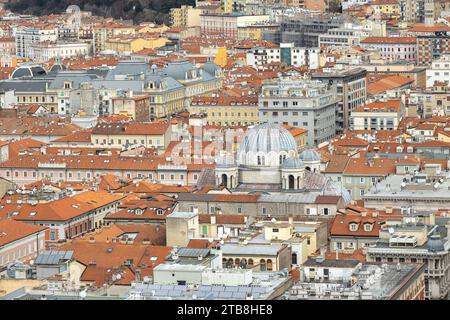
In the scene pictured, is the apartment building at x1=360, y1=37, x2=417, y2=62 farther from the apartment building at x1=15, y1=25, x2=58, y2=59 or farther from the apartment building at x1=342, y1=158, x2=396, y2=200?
the apartment building at x1=342, y1=158, x2=396, y2=200

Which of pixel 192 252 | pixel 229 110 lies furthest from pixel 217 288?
pixel 229 110

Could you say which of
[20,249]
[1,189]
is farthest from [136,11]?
[20,249]

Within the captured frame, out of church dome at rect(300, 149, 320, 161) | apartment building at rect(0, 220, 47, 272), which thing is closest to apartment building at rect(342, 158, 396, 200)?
church dome at rect(300, 149, 320, 161)

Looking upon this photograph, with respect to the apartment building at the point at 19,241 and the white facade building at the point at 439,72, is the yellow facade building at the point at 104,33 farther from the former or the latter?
the apartment building at the point at 19,241

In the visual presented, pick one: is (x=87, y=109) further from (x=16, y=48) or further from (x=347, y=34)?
(x=16, y=48)

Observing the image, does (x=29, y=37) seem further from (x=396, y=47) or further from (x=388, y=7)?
(x=396, y=47)
